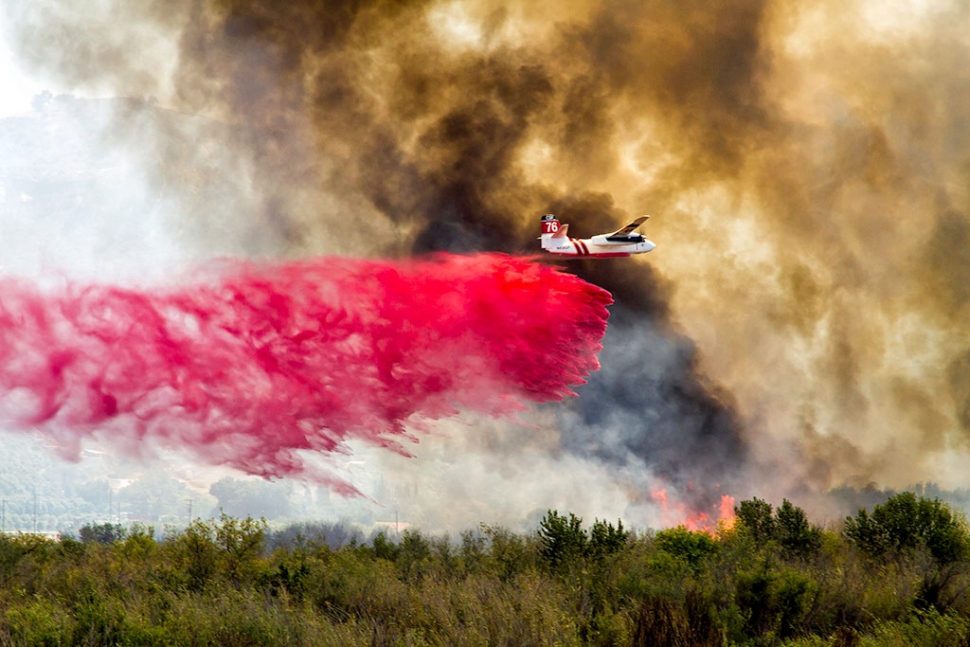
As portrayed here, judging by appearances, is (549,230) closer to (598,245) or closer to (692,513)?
(598,245)

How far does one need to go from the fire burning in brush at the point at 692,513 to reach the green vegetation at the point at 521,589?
63.2 feet

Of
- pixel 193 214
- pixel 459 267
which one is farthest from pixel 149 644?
pixel 193 214

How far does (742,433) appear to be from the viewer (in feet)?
267

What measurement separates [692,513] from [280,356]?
1585 inches

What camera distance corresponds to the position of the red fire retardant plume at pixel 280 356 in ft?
166

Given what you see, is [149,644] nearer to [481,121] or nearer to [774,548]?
[774,548]

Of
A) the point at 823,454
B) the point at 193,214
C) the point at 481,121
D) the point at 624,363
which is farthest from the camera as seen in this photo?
the point at 193,214

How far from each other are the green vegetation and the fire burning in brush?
19.3m

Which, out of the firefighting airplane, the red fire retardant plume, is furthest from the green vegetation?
the firefighting airplane

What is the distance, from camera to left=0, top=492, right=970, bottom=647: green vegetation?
99.6 ft

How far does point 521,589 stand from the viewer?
37969 millimetres

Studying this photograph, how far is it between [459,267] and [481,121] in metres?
20.8

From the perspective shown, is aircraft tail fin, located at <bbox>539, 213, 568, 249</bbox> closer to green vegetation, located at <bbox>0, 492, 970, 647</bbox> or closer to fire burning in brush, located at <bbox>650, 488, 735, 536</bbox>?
green vegetation, located at <bbox>0, 492, 970, 647</bbox>

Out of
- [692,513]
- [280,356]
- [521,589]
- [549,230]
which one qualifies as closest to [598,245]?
[549,230]
